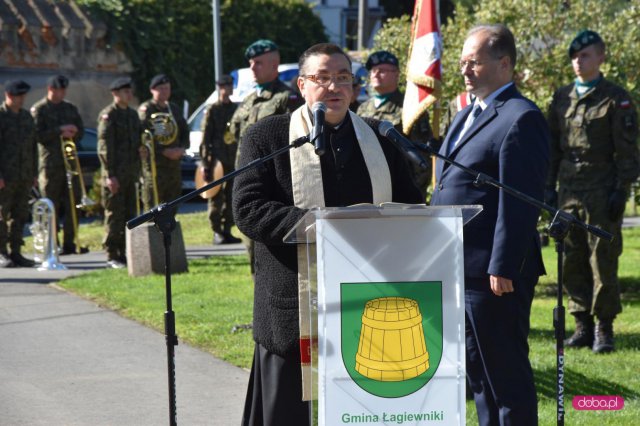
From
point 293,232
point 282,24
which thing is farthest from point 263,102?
point 282,24

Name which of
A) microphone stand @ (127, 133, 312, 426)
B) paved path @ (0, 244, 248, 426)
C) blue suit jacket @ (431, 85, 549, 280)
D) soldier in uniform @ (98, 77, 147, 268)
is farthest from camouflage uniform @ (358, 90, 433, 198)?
microphone stand @ (127, 133, 312, 426)

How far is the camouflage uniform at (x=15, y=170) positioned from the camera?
13672 mm

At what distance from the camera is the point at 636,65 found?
12.0 meters

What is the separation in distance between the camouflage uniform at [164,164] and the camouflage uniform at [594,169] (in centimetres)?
708

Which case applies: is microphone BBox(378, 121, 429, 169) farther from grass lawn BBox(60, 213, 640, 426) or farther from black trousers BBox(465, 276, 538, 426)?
grass lawn BBox(60, 213, 640, 426)

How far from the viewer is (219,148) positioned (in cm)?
1532

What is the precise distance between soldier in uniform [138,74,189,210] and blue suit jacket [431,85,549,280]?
31.1ft

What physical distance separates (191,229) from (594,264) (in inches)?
430

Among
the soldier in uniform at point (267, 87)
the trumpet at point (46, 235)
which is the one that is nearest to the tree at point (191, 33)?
the trumpet at point (46, 235)

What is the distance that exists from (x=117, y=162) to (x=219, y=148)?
1.81 m

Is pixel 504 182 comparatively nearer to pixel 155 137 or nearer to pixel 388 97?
pixel 388 97

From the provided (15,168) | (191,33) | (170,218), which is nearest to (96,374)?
(170,218)

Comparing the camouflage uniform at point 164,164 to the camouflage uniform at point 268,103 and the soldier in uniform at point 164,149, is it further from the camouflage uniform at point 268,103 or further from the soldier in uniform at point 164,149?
the camouflage uniform at point 268,103

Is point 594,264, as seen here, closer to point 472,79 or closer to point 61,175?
point 472,79
